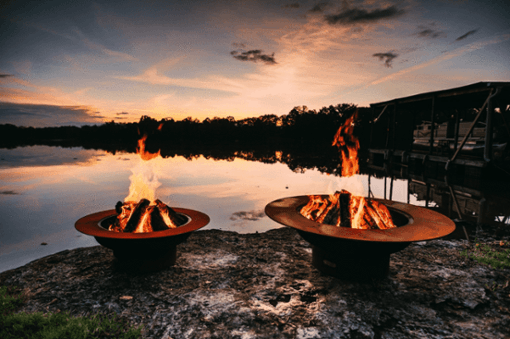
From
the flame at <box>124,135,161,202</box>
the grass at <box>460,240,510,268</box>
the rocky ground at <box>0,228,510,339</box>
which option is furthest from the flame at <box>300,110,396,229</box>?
the flame at <box>124,135,161,202</box>

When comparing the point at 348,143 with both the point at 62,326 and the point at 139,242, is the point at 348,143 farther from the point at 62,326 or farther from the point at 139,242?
the point at 62,326

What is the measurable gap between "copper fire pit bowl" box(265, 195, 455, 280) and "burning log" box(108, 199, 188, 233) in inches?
61.2

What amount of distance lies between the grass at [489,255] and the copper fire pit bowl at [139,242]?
4.45 meters

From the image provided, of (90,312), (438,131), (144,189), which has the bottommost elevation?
(90,312)

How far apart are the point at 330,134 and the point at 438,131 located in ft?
149

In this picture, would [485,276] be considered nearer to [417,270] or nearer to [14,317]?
[417,270]

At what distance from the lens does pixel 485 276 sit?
3.96 m

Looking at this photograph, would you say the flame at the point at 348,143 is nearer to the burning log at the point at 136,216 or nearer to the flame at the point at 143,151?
the burning log at the point at 136,216

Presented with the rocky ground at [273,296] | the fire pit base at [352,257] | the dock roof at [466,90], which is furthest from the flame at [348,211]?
the dock roof at [466,90]

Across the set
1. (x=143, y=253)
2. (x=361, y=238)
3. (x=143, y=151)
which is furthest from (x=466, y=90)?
(x=143, y=253)

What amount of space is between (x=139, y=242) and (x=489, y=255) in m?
5.59

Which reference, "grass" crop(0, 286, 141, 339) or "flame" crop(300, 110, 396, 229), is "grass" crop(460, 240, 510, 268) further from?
"grass" crop(0, 286, 141, 339)

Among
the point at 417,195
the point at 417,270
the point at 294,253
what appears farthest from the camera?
the point at 417,195

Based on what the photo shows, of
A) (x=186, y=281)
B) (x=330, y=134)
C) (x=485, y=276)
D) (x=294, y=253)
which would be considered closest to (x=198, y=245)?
(x=186, y=281)
